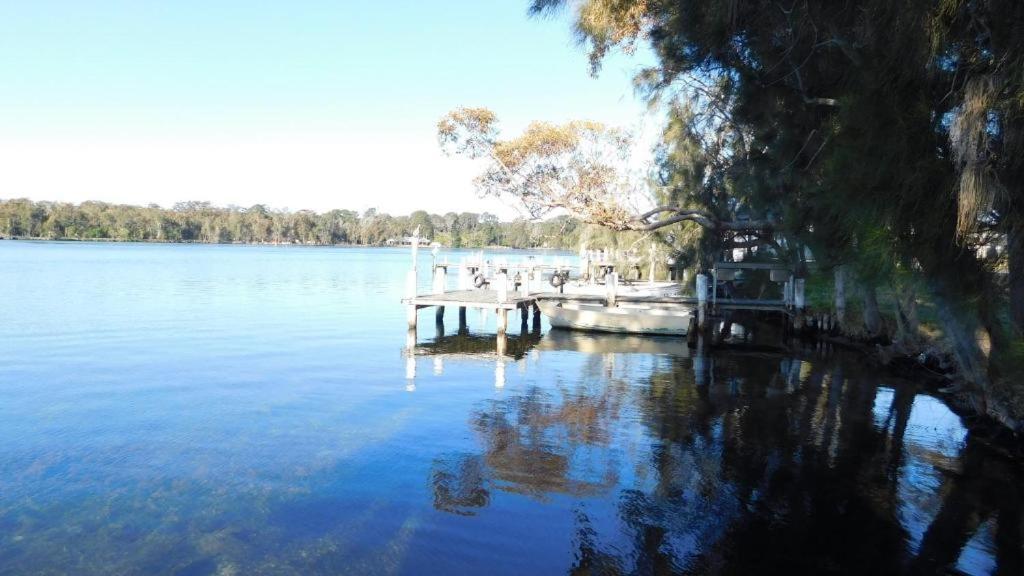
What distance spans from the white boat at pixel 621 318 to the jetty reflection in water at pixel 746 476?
7923mm

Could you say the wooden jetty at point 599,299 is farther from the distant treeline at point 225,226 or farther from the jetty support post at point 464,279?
the distant treeline at point 225,226

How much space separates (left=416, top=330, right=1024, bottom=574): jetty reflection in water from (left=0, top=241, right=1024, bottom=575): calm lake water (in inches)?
1.7

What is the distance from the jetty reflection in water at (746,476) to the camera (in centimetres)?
702

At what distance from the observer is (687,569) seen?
6.53 m

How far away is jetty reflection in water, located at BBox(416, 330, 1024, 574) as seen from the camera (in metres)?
7.02

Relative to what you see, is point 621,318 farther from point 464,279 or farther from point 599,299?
point 464,279

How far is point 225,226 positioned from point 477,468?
165094 mm

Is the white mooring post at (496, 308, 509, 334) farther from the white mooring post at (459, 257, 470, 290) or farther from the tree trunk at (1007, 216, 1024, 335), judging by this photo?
the tree trunk at (1007, 216, 1024, 335)

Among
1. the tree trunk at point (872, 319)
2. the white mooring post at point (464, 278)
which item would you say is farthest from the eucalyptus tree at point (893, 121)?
the white mooring post at point (464, 278)

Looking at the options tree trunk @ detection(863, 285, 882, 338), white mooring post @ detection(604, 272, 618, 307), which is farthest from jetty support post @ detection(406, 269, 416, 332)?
tree trunk @ detection(863, 285, 882, 338)

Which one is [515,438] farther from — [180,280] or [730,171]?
[180,280]

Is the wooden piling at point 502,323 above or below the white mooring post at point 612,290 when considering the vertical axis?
below

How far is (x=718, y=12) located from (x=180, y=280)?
43.4 meters

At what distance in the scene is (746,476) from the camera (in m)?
9.27
